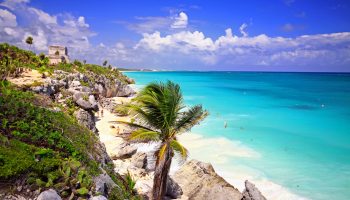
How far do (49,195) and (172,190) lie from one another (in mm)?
8439

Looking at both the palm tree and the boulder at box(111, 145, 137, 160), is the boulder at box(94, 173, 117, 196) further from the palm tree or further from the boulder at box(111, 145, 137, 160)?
the boulder at box(111, 145, 137, 160)

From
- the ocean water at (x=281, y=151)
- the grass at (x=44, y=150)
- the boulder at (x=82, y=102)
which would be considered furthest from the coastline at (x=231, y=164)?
the boulder at (x=82, y=102)

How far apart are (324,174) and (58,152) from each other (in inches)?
785

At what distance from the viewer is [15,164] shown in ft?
26.7

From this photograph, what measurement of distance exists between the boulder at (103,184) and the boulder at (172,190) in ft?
17.7

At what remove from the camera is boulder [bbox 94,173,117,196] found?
8.89 metres

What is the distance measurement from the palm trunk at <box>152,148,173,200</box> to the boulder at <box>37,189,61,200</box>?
4.54 m

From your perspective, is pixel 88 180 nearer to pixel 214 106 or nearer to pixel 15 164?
pixel 15 164

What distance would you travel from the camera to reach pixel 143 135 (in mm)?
11250

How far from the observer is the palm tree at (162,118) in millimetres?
11328

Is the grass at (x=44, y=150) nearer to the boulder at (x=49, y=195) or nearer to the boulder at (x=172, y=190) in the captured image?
the boulder at (x=49, y=195)

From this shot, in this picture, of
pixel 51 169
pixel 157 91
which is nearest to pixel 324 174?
pixel 157 91

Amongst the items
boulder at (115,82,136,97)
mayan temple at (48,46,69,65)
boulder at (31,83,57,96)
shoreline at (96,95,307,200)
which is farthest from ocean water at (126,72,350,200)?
mayan temple at (48,46,69,65)

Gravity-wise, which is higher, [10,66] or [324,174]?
[10,66]
